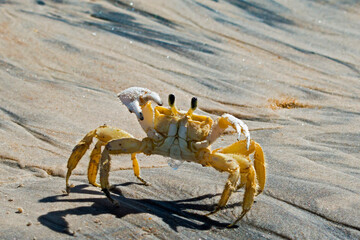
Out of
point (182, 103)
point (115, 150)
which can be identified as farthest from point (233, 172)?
point (182, 103)

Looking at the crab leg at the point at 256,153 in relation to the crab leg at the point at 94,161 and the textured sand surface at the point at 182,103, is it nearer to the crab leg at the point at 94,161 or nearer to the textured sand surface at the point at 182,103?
the textured sand surface at the point at 182,103

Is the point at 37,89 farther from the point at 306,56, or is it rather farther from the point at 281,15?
the point at 281,15

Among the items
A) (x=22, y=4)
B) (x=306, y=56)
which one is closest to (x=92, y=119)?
(x=22, y=4)

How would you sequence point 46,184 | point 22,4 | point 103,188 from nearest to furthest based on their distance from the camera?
1. point 103,188
2. point 46,184
3. point 22,4

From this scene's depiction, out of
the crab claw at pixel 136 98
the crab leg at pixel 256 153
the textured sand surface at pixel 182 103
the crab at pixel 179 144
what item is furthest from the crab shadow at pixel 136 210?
the crab claw at pixel 136 98

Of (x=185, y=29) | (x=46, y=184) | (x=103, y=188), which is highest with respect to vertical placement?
(x=185, y=29)

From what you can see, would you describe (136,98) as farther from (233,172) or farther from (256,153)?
(256,153)

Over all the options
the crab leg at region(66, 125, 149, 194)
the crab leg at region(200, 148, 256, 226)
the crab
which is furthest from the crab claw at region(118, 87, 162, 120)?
the crab leg at region(200, 148, 256, 226)
